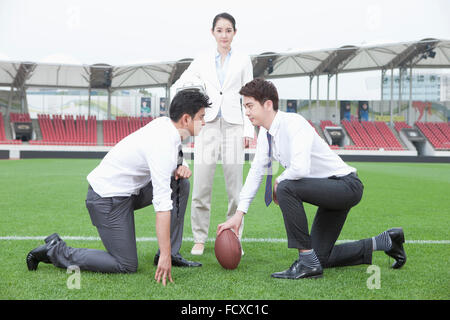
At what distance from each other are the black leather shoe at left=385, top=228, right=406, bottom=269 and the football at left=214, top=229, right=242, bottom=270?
1270mm

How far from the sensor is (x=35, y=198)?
8.46 meters

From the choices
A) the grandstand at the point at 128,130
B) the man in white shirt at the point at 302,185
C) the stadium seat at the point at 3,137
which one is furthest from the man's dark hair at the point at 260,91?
the stadium seat at the point at 3,137

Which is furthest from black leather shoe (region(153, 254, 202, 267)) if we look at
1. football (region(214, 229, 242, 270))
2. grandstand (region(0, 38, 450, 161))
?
grandstand (region(0, 38, 450, 161))

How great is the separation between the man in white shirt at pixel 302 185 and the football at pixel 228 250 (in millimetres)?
124

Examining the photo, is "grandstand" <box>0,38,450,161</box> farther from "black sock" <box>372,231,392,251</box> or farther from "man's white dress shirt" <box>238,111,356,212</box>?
"man's white dress shirt" <box>238,111,356,212</box>

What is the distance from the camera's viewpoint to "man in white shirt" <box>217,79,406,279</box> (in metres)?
3.37

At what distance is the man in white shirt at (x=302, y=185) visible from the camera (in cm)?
337

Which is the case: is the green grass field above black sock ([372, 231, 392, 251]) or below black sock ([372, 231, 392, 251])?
below

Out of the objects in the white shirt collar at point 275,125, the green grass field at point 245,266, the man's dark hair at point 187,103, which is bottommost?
the green grass field at point 245,266

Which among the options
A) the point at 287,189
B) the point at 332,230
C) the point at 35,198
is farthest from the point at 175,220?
the point at 35,198

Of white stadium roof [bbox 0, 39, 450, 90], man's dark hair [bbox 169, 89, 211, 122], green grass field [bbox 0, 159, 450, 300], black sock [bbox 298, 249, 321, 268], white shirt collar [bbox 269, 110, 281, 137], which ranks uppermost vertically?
white stadium roof [bbox 0, 39, 450, 90]

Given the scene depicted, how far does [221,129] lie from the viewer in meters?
4.78

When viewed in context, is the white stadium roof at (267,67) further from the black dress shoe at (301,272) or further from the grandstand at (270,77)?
the black dress shoe at (301,272)

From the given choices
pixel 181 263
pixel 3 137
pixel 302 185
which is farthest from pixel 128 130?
pixel 302 185
